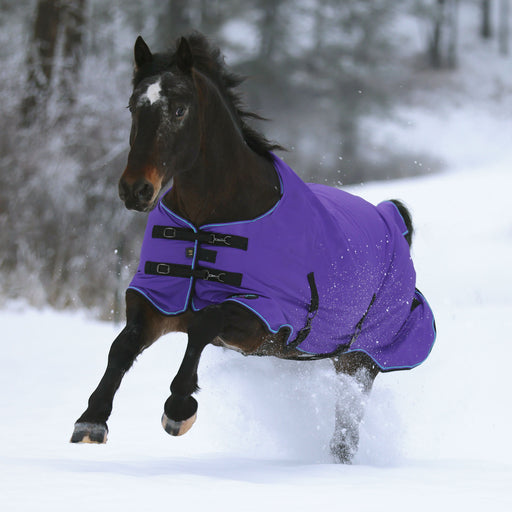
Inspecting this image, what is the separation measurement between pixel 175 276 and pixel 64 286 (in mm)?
6513

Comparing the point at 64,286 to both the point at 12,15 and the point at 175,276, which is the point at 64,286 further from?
the point at 12,15

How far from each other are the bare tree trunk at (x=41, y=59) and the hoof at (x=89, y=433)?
26.1 ft

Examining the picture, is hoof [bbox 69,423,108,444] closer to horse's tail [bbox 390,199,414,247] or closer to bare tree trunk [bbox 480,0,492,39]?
horse's tail [bbox 390,199,414,247]

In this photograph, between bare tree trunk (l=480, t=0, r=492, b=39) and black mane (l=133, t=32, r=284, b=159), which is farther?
bare tree trunk (l=480, t=0, r=492, b=39)

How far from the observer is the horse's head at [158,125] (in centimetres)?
337

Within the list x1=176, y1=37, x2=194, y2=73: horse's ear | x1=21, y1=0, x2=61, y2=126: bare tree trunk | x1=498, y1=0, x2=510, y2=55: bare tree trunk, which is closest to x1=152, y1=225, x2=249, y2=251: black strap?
x1=176, y1=37, x2=194, y2=73: horse's ear

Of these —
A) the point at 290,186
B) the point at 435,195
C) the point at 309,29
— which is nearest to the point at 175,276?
the point at 290,186

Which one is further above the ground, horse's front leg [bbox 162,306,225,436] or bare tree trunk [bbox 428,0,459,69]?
bare tree trunk [bbox 428,0,459,69]

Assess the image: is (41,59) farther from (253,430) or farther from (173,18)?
(173,18)

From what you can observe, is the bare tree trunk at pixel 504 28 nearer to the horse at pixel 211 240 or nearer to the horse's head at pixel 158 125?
the horse at pixel 211 240

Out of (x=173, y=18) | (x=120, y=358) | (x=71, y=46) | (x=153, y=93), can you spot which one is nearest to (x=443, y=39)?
(x=173, y=18)

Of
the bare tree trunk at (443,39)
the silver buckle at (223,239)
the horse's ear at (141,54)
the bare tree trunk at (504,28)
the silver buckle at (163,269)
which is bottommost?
the silver buckle at (163,269)

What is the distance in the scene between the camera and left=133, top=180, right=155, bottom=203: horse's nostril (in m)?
3.33

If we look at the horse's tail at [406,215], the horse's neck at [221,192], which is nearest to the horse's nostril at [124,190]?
the horse's neck at [221,192]
